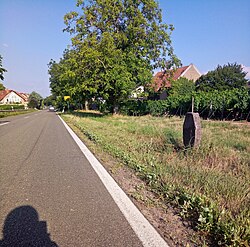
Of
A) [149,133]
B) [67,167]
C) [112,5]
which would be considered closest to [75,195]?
[67,167]

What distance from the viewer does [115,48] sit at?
20.3m

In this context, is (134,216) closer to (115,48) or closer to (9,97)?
(115,48)

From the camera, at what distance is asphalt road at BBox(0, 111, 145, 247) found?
7.40ft

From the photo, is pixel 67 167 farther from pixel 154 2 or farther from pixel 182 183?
pixel 154 2

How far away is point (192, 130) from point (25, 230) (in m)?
4.70

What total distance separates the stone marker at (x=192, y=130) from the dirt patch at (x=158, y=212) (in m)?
2.26

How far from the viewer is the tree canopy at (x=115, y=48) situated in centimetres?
1850

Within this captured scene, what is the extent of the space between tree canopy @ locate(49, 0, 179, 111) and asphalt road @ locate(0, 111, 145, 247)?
577 inches

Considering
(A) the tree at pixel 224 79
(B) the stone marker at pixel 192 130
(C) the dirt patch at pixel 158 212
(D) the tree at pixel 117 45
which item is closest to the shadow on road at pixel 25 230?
(C) the dirt patch at pixel 158 212

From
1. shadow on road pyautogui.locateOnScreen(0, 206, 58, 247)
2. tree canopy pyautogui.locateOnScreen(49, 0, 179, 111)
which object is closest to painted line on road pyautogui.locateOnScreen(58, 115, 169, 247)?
shadow on road pyautogui.locateOnScreen(0, 206, 58, 247)

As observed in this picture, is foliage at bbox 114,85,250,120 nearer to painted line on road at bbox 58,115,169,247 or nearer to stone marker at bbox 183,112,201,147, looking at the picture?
stone marker at bbox 183,112,201,147

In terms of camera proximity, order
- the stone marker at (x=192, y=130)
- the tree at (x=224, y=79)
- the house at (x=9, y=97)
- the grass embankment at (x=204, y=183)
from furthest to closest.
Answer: the house at (x=9, y=97)
the tree at (x=224, y=79)
the stone marker at (x=192, y=130)
the grass embankment at (x=204, y=183)

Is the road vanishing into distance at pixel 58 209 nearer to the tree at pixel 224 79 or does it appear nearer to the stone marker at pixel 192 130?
the stone marker at pixel 192 130

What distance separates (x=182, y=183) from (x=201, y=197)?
0.67 meters
